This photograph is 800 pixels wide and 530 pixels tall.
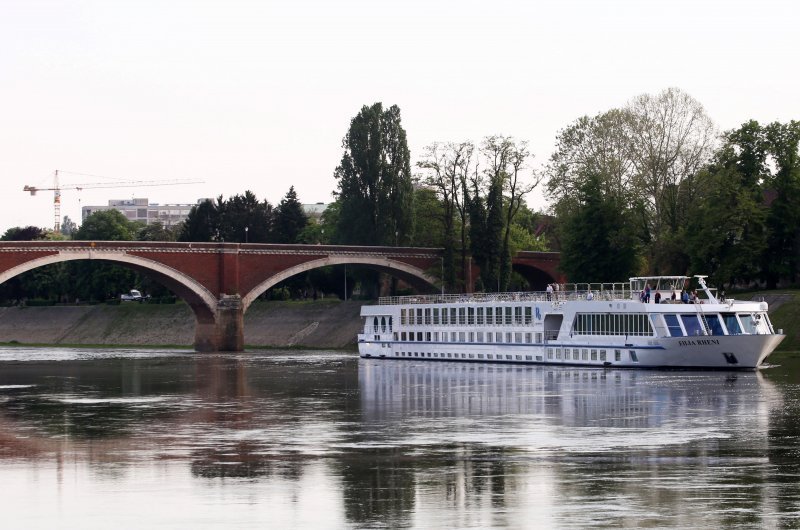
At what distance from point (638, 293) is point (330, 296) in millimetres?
87217

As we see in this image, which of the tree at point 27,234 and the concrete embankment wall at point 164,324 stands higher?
the tree at point 27,234

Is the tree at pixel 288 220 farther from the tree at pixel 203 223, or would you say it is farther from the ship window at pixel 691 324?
the ship window at pixel 691 324

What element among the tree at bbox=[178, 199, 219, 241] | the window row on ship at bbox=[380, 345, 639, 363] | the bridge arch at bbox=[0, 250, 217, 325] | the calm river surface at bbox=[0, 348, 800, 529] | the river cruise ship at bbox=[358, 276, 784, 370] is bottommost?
the calm river surface at bbox=[0, 348, 800, 529]

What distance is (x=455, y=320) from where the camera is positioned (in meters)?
83.8

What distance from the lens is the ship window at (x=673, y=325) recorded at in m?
65.5

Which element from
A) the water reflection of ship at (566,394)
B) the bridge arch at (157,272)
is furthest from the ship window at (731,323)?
the bridge arch at (157,272)

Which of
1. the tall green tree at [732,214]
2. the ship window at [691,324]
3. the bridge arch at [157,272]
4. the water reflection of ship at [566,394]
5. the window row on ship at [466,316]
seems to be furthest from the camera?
the bridge arch at [157,272]

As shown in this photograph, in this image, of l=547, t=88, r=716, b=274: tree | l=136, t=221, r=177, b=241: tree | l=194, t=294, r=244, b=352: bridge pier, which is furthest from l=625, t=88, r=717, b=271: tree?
l=136, t=221, r=177, b=241: tree

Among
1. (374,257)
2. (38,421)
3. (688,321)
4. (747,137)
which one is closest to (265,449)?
(38,421)

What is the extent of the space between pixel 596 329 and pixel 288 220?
320ft

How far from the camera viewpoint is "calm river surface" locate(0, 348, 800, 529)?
23.3 meters

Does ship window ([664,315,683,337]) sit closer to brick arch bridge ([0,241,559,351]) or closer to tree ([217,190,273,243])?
brick arch bridge ([0,241,559,351])

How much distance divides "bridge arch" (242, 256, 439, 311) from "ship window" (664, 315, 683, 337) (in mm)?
59460

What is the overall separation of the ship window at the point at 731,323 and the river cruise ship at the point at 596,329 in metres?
0.05
